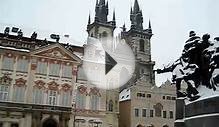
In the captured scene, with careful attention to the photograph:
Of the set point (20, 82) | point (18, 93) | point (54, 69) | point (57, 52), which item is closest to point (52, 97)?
point (54, 69)

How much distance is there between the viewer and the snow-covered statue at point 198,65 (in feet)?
56.1

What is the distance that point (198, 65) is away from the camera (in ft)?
59.2

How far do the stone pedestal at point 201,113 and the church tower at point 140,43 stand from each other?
153 ft

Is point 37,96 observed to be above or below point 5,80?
below

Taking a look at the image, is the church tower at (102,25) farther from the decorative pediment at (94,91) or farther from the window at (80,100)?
the window at (80,100)

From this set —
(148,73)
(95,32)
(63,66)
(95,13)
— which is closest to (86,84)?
(63,66)

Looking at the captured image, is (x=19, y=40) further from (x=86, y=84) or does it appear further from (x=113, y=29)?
(x=113, y=29)

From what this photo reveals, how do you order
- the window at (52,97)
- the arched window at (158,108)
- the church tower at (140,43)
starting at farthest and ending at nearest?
the church tower at (140,43) < the arched window at (158,108) < the window at (52,97)

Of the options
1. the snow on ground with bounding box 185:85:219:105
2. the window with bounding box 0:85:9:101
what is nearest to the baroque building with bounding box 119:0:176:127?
the window with bounding box 0:85:9:101

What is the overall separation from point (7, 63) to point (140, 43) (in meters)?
37.4

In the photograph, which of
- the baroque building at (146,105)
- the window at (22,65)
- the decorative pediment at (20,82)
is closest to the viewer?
the decorative pediment at (20,82)

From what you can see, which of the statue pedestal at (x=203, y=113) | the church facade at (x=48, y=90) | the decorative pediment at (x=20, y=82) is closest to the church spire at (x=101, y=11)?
the church facade at (x=48, y=90)

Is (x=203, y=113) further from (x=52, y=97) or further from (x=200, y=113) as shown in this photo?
(x=52, y=97)

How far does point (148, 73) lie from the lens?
67250 millimetres
